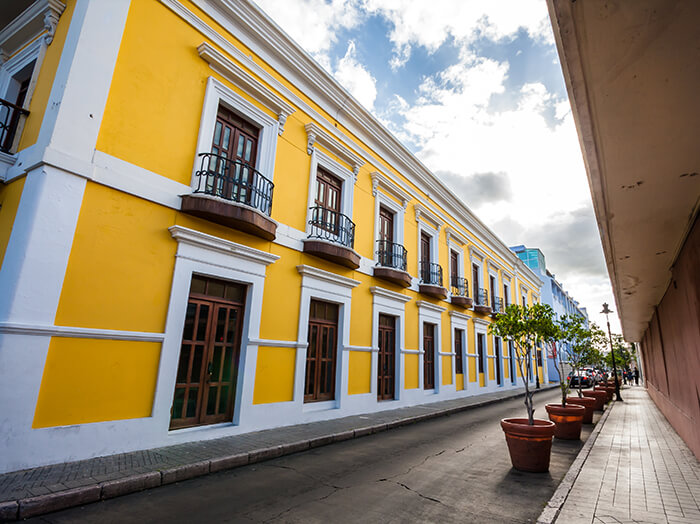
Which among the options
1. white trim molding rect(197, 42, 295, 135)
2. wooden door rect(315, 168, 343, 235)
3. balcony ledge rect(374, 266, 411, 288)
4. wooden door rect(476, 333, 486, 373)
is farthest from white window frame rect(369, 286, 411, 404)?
wooden door rect(476, 333, 486, 373)

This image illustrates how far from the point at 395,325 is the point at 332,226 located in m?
4.10

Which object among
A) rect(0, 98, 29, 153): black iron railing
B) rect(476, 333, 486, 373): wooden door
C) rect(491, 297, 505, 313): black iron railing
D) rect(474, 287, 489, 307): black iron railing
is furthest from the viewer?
rect(491, 297, 505, 313): black iron railing

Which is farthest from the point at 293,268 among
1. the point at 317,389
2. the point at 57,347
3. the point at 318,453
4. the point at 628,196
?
the point at 628,196

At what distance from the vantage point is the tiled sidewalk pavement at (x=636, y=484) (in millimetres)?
3599

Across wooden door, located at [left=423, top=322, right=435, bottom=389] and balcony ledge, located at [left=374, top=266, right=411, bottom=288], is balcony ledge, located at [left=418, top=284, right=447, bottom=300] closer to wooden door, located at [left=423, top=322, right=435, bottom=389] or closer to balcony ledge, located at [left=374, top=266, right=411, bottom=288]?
wooden door, located at [left=423, top=322, right=435, bottom=389]

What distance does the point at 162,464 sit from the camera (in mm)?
4711

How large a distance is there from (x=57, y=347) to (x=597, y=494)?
6688 millimetres

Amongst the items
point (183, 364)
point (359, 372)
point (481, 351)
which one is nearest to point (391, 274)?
point (359, 372)

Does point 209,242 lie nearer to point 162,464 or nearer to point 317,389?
point 162,464

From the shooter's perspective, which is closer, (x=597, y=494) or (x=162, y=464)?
(x=597, y=494)

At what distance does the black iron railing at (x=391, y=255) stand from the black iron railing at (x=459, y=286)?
4887 millimetres

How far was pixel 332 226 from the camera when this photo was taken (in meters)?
9.73

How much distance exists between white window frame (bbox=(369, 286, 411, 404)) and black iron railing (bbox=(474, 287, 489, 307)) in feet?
24.9

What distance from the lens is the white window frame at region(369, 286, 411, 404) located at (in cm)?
1045
